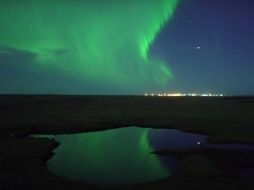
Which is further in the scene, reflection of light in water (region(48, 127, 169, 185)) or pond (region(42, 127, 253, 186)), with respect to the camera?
pond (region(42, 127, 253, 186))

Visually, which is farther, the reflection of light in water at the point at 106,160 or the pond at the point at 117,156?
the pond at the point at 117,156

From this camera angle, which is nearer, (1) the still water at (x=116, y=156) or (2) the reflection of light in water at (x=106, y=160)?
(2) the reflection of light in water at (x=106, y=160)

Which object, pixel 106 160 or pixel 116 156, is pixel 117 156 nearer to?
pixel 116 156

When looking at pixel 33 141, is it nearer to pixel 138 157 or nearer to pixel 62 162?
pixel 62 162

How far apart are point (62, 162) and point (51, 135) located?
1518 centimetres

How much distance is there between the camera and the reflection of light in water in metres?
19.8

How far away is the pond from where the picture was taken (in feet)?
65.4

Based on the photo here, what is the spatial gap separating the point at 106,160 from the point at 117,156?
1.75 metres

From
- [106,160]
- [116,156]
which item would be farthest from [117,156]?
[106,160]

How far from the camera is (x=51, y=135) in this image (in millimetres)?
38500

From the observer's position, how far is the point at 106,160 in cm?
2508

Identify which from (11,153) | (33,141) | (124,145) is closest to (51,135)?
(33,141)

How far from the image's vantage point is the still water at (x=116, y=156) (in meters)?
19.9

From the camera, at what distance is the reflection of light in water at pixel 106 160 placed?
1978 cm
